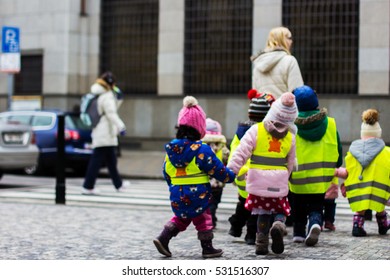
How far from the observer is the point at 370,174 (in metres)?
8.36

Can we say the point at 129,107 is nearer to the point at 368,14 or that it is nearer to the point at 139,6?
the point at 139,6

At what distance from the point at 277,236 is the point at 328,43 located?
1394 centimetres

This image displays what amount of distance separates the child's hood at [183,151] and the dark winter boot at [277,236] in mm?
893

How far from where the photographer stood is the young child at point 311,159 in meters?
7.71

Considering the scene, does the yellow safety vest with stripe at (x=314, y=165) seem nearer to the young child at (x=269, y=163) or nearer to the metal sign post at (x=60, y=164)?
the young child at (x=269, y=163)

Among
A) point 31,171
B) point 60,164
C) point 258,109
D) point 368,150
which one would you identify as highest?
point 258,109

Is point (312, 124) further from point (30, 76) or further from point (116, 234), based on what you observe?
point (30, 76)

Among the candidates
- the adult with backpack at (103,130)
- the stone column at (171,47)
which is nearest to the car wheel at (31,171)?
the adult with backpack at (103,130)

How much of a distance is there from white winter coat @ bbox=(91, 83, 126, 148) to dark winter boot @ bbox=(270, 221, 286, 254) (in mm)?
6218

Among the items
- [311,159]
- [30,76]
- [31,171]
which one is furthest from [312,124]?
[30,76]

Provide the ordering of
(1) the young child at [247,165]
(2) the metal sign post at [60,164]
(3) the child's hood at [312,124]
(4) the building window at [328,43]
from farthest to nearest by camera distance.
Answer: (4) the building window at [328,43], (2) the metal sign post at [60,164], (3) the child's hood at [312,124], (1) the young child at [247,165]

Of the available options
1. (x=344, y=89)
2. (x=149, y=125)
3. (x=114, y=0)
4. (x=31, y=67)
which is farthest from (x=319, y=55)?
(x=31, y=67)

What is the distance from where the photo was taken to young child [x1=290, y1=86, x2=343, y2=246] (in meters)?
7.71
